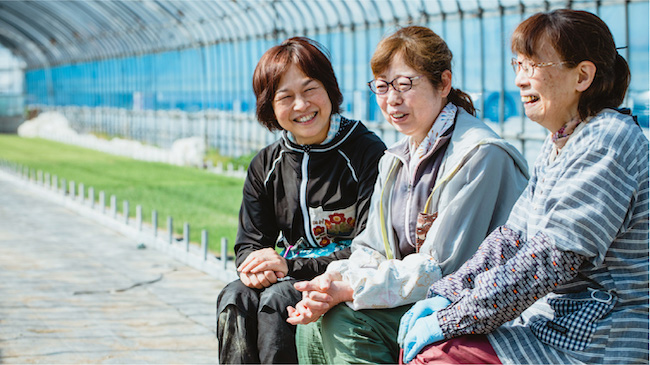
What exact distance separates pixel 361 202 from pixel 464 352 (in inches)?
48.0

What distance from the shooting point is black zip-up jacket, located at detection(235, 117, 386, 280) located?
3525 millimetres

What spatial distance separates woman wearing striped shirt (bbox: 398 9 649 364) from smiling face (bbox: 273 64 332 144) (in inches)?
49.5

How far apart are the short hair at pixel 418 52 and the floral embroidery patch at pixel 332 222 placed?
2.37 ft

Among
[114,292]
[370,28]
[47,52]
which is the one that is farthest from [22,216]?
[47,52]

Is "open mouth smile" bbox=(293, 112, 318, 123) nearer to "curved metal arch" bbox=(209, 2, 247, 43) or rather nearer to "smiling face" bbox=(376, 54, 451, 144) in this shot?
"smiling face" bbox=(376, 54, 451, 144)

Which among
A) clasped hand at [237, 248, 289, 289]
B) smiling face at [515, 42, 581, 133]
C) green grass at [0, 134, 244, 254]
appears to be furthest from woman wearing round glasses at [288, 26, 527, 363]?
green grass at [0, 134, 244, 254]

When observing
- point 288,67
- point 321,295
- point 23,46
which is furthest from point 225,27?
point 23,46

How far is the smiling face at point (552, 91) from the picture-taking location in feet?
7.86

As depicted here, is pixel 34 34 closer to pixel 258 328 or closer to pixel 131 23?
pixel 131 23

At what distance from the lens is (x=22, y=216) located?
443 inches

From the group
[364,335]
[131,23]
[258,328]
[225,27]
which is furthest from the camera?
[131,23]

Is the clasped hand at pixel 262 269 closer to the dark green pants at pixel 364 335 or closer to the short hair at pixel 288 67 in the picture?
the dark green pants at pixel 364 335

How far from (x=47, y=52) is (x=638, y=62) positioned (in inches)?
1528

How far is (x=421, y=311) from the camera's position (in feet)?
8.25
